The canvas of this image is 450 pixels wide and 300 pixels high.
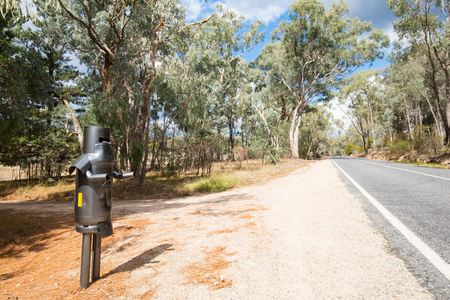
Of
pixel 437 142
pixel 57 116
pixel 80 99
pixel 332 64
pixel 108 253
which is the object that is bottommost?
pixel 108 253

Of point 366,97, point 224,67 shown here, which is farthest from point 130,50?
→ point 366,97

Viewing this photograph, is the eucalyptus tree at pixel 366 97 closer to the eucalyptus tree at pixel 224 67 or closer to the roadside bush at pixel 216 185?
the eucalyptus tree at pixel 224 67

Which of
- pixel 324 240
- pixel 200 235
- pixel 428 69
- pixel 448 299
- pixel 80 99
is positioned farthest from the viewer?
pixel 428 69

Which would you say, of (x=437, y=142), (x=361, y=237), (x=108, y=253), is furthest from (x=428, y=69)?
(x=108, y=253)

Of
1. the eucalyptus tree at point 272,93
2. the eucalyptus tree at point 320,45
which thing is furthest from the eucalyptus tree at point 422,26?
the eucalyptus tree at point 272,93

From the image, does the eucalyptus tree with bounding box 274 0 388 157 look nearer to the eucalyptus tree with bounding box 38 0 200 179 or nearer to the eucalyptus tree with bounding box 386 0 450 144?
the eucalyptus tree with bounding box 386 0 450 144

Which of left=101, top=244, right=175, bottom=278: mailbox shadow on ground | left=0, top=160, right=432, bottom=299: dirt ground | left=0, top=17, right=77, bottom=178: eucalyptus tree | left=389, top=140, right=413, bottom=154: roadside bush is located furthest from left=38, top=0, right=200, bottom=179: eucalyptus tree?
left=389, top=140, right=413, bottom=154: roadside bush

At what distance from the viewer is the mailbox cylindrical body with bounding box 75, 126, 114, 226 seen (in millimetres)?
1904

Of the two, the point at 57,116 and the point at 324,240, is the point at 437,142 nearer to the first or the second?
the point at 324,240

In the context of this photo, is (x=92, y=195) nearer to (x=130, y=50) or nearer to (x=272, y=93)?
(x=130, y=50)

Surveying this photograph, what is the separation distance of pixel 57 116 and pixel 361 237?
717 inches

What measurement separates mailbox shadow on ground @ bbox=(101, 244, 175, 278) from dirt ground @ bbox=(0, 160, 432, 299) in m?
0.01

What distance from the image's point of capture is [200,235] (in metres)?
3.09

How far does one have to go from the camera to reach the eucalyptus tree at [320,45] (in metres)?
21.7
